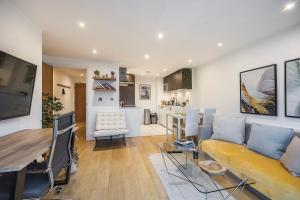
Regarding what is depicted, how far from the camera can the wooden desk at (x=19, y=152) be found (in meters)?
1.03

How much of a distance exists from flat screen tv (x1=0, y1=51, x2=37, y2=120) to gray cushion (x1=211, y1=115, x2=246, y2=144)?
315 centimetres

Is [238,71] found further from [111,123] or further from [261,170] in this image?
[111,123]

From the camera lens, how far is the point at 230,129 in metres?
2.77

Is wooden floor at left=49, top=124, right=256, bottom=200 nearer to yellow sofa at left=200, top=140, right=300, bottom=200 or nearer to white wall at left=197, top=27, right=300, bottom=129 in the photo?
yellow sofa at left=200, top=140, right=300, bottom=200

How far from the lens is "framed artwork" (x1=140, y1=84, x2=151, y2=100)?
7688 millimetres

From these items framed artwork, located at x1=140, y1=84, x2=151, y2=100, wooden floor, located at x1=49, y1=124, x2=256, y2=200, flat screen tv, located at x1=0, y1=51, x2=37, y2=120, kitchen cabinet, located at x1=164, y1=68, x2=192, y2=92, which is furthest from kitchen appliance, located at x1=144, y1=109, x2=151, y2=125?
flat screen tv, located at x1=0, y1=51, x2=37, y2=120

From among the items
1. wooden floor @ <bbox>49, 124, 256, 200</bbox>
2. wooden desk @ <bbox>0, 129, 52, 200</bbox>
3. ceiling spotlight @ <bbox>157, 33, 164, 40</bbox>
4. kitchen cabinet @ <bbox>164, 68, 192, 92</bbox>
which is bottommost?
wooden floor @ <bbox>49, 124, 256, 200</bbox>

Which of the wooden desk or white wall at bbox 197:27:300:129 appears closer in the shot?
the wooden desk

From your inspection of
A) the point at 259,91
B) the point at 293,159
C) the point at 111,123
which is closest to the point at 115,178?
the point at 111,123

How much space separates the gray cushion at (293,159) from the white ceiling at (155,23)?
5.74 ft

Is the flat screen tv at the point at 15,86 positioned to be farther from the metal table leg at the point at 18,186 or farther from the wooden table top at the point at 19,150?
the metal table leg at the point at 18,186

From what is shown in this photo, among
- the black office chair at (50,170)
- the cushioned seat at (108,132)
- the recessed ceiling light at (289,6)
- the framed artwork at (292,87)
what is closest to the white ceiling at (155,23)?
the recessed ceiling light at (289,6)

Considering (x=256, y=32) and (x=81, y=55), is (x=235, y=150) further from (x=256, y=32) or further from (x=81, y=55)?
(x=81, y=55)

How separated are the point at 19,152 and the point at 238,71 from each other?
4.17m
